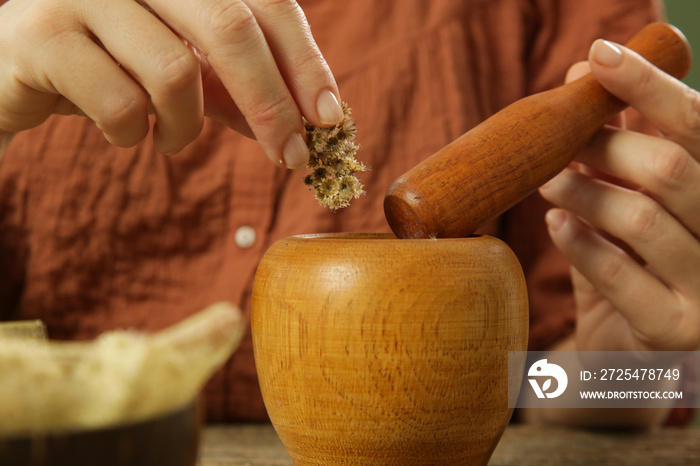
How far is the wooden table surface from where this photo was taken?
69 centimetres

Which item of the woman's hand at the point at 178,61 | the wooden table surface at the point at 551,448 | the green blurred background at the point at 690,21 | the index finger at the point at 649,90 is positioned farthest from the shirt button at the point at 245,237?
the green blurred background at the point at 690,21

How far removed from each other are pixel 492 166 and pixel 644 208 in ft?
0.82

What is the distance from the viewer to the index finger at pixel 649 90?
0.71m

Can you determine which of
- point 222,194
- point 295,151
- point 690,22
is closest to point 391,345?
point 295,151

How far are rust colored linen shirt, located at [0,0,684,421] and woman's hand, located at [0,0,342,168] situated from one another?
0.47 meters

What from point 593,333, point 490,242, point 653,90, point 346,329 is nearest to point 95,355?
point 346,329

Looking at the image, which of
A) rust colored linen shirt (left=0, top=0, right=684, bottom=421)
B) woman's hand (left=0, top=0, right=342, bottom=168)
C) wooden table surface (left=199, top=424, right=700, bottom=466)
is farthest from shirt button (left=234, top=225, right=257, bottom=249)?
woman's hand (left=0, top=0, right=342, bottom=168)

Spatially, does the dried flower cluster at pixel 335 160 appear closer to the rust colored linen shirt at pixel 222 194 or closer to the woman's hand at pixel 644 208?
the woman's hand at pixel 644 208

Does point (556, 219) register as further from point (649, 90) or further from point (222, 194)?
point (222, 194)

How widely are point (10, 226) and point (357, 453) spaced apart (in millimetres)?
874

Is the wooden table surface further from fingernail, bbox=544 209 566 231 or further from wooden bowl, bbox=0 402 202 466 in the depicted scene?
wooden bowl, bbox=0 402 202 466

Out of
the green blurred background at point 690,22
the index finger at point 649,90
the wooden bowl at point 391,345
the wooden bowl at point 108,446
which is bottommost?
Answer: the green blurred background at point 690,22

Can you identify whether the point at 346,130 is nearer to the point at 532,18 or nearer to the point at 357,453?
the point at 357,453

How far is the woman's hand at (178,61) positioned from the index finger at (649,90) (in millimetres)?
322
